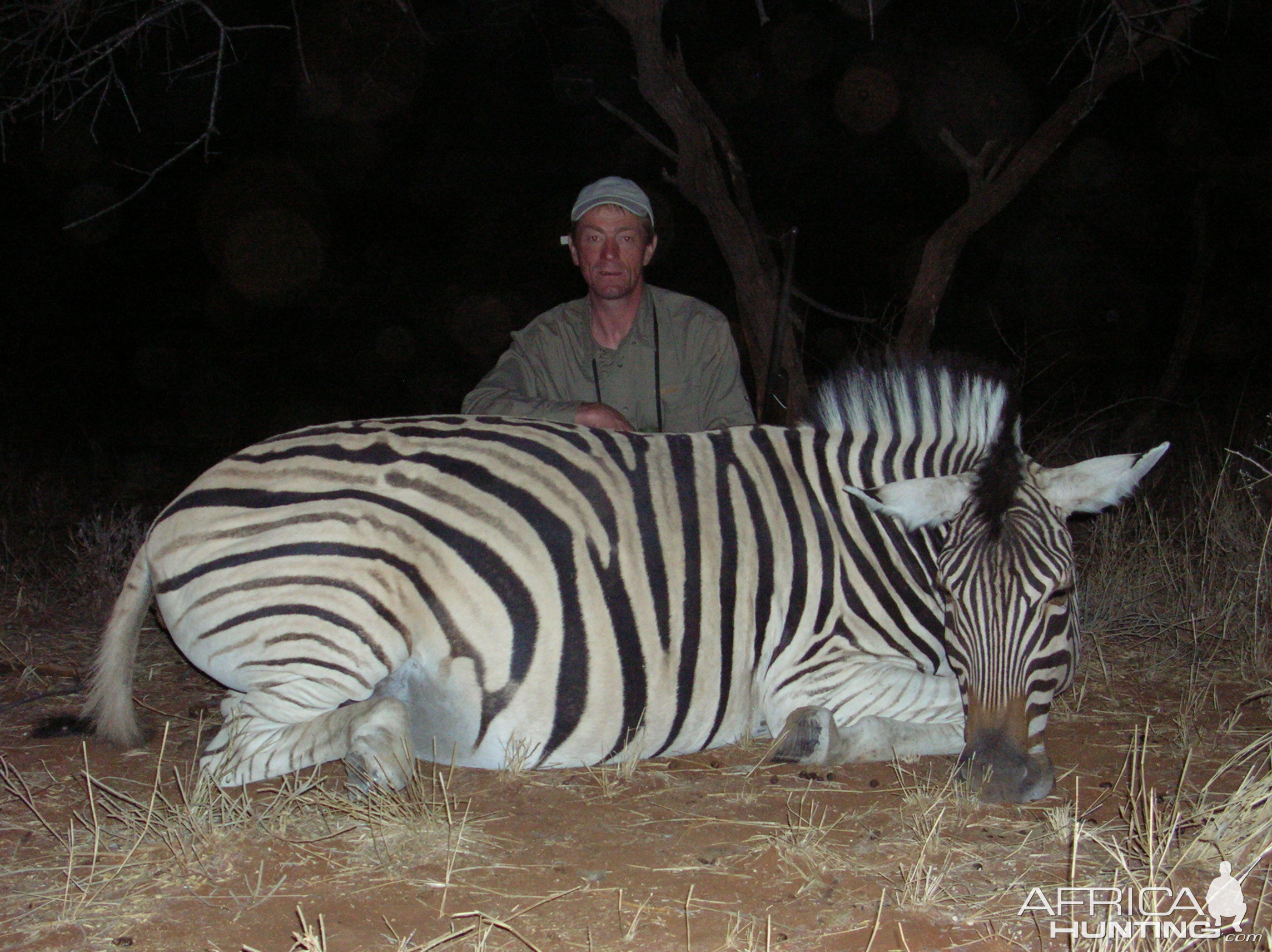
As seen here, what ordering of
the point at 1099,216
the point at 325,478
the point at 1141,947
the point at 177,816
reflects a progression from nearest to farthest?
the point at 1141,947
the point at 177,816
the point at 325,478
the point at 1099,216

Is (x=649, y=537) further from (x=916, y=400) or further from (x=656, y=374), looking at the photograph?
(x=656, y=374)

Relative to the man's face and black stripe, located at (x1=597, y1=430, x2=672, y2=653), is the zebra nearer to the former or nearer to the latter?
black stripe, located at (x1=597, y1=430, x2=672, y2=653)

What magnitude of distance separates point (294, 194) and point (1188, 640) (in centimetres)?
1503

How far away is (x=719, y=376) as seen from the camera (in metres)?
4.24

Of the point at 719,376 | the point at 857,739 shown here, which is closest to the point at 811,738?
the point at 857,739

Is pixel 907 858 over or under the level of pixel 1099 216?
under

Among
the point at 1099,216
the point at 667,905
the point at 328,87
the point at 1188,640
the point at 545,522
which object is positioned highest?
the point at 328,87

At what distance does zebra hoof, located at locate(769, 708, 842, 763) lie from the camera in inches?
105

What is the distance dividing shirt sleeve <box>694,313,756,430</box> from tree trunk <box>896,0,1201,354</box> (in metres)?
1.54

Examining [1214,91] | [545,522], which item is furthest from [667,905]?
[1214,91]

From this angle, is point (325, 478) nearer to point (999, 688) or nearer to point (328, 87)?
point (999, 688)

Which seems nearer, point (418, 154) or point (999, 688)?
point (999, 688)

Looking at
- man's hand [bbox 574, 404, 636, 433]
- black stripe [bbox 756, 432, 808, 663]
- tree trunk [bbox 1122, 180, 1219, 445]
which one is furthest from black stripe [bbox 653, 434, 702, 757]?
tree trunk [bbox 1122, 180, 1219, 445]

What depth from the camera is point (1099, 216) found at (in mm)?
15266
